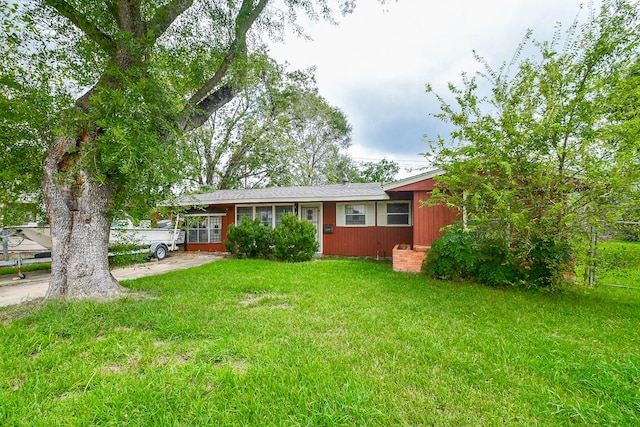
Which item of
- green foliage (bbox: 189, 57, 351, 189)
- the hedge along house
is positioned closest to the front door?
the hedge along house

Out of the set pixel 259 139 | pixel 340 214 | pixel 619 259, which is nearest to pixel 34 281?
pixel 340 214

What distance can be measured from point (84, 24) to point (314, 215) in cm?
804

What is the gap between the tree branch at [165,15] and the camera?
14.8ft

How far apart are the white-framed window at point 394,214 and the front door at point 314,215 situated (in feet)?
7.56

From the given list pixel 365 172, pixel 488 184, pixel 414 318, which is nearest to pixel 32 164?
pixel 414 318

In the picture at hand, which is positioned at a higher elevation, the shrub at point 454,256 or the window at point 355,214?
the window at point 355,214

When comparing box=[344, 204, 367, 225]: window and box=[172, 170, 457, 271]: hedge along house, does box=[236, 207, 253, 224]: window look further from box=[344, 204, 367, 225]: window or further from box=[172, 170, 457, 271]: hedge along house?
box=[344, 204, 367, 225]: window

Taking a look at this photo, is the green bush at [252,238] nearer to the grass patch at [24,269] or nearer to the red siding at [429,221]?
the red siding at [429,221]

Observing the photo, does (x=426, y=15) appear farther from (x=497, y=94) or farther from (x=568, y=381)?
(x=568, y=381)

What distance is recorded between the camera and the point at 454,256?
6000 mm

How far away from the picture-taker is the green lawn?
186cm

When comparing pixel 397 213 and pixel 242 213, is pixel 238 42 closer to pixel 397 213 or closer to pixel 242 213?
pixel 397 213

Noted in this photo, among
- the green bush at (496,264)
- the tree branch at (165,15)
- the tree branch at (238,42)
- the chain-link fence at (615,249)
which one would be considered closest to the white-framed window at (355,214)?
the green bush at (496,264)

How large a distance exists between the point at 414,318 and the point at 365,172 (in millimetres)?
26060
